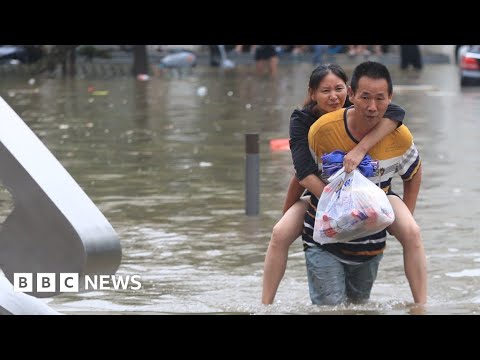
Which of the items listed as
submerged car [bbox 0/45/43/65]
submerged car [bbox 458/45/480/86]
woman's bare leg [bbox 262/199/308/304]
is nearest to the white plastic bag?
woman's bare leg [bbox 262/199/308/304]

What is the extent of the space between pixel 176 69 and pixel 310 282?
35.2 m

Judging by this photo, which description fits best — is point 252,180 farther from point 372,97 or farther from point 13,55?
point 13,55

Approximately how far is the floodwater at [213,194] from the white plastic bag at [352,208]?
21.3 inches

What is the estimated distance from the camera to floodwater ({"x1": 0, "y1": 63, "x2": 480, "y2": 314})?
330 inches

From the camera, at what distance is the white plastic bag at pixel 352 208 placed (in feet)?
22.2

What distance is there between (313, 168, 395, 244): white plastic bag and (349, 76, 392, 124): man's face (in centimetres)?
32

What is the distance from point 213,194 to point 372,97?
21.6ft

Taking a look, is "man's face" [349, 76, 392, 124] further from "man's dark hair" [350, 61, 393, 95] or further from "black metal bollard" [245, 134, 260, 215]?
"black metal bollard" [245, 134, 260, 215]

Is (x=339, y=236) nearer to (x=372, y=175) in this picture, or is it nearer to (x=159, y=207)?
(x=372, y=175)

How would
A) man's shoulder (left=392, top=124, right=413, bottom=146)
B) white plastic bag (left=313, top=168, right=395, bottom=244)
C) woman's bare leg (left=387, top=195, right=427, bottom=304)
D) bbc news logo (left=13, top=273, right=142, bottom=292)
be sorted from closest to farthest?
bbc news logo (left=13, top=273, right=142, bottom=292)
white plastic bag (left=313, top=168, right=395, bottom=244)
man's shoulder (left=392, top=124, right=413, bottom=146)
woman's bare leg (left=387, top=195, right=427, bottom=304)

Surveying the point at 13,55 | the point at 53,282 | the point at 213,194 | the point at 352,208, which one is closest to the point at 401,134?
the point at 352,208

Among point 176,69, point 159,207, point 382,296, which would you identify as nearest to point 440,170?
point 159,207

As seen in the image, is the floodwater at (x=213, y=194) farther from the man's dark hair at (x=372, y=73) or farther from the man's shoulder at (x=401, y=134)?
the man's dark hair at (x=372, y=73)

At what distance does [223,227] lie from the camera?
11297 mm
